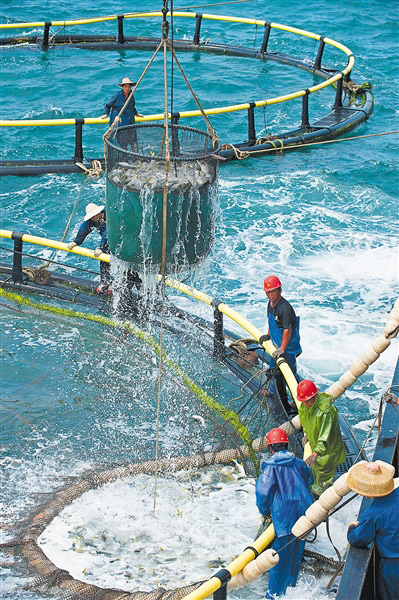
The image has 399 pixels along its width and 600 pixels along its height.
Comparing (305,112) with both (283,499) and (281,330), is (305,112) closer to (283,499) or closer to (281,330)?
(281,330)

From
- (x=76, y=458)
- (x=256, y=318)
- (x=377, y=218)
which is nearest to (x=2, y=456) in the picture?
(x=76, y=458)


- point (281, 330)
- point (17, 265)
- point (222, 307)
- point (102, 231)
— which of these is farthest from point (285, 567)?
point (17, 265)

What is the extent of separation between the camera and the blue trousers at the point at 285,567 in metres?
5.78

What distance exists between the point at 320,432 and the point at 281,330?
68.0 inches

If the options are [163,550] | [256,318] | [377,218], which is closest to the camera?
[163,550]

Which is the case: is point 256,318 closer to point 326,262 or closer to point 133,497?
point 326,262

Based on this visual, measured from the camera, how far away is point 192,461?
7.70 m

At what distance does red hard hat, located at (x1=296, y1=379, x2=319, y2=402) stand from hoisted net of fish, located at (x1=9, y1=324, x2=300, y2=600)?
83 centimetres

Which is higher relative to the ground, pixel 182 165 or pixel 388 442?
pixel 182 165

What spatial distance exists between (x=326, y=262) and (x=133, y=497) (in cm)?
737

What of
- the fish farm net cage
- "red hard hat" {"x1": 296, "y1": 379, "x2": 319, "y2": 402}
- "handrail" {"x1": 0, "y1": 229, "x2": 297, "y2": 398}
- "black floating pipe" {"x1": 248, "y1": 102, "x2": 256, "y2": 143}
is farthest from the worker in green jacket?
"black floating pipe" {"x1": 248, "y1": 102, "x2": 256, "y2": 143}

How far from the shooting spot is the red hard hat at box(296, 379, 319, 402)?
652 cm

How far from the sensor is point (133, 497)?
24.0 feet

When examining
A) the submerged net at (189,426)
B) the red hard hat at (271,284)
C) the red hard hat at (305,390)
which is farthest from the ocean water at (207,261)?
the red hard hat at (305,390)
